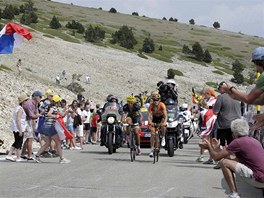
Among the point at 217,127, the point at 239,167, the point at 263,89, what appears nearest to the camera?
the point at 263,89

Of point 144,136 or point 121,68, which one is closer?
point 144,136

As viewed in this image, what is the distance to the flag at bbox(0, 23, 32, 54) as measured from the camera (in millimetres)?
22406

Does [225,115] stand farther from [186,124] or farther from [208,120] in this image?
[186,124]

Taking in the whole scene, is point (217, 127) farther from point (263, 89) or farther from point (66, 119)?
point (66, 119)

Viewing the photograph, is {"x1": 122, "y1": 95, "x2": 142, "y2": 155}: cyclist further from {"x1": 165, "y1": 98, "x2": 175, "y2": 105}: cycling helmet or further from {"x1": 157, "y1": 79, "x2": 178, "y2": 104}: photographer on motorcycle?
{"x1": 157, "y1": 79, "x2": 178, "y2": 104}: photographer on motorcycle

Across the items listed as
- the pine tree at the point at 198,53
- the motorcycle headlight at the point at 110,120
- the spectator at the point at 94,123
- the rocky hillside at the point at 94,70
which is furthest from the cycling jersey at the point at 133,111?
the pine tree at the point at 198,53

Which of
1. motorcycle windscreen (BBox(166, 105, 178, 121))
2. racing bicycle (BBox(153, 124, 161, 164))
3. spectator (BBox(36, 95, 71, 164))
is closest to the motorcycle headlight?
motorcycle windscreen (BBox(166, 105, 178, 121))

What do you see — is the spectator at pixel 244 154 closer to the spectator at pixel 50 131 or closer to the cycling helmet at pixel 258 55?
the cycling helmet at pixel 258 55

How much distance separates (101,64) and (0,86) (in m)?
44.1

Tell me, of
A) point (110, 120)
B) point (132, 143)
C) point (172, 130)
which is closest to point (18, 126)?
point (132, 143)

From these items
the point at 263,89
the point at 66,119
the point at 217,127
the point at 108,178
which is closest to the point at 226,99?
the point at 217,127

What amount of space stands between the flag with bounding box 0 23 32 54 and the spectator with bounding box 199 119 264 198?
12.9m

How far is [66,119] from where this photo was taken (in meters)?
25.2

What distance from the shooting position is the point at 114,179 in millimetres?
13969
